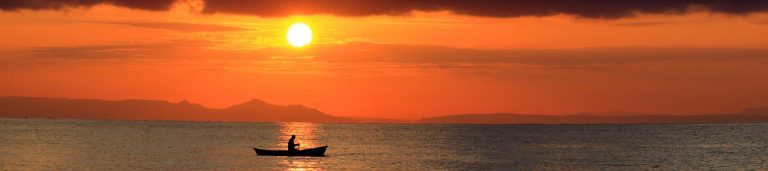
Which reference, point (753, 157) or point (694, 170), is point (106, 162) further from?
point (753, 157)

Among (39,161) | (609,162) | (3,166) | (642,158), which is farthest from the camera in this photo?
(642,158)

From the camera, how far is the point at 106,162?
97.6 meters

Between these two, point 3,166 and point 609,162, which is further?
point 609,162

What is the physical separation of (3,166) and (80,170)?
19.5ft

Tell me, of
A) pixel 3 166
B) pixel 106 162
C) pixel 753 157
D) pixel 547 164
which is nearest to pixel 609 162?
pixel 547 164

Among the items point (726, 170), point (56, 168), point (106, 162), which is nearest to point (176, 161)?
point (106, 162)

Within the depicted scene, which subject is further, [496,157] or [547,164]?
[496,157]

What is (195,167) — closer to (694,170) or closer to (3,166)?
(3,166)

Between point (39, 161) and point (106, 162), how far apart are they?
582 centimetres

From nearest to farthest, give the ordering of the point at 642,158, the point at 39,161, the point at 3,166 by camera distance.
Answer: the point at 3,166, the point at 39,161, the point at 642,158

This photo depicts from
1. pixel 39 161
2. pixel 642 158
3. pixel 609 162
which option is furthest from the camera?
pixel 642 158

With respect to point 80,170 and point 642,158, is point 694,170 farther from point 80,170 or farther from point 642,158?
point 80,170

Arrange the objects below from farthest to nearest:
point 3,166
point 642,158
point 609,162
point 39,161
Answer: point 642,158 → point 609,162 → point 39,161 → point 3,166

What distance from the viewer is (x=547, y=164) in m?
102
